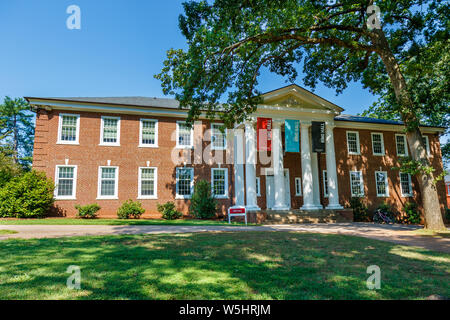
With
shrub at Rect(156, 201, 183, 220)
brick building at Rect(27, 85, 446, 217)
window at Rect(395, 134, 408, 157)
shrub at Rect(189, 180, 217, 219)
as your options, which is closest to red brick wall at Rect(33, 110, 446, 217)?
brick building at Rect(27, 85, 446, 217)

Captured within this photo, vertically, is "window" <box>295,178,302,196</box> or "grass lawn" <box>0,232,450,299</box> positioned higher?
"window" <box>295,178,302,196</box>

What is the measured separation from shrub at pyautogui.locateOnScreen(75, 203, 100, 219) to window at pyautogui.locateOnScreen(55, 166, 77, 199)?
1.16 m

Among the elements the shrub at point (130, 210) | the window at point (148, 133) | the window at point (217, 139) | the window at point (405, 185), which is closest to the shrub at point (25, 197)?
the shrub at point (130, 210)

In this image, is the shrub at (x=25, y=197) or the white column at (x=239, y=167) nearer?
the shrub at (x=25, y=197)

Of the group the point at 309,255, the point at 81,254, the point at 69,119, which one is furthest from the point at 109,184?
the point at 309,255

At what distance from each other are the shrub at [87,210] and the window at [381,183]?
21.4 metres

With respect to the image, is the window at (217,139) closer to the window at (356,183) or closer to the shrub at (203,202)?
the shrub at (203,202)

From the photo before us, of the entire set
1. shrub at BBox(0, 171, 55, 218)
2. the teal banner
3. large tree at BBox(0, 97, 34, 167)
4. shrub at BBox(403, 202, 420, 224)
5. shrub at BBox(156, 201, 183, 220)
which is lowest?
shrub at BBox(403, 202, 420, 224)

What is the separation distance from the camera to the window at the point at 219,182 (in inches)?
803

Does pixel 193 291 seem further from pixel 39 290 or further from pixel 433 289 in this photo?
pixel 433 289

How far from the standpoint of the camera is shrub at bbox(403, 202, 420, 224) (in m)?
22.2

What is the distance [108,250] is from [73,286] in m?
2.70

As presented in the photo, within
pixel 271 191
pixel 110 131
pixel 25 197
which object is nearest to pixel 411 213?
pixel 271 191

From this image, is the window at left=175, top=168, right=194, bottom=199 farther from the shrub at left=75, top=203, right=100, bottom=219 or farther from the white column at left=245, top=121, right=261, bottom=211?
the shrub at left=75, top=203, right=100, bottom=219
